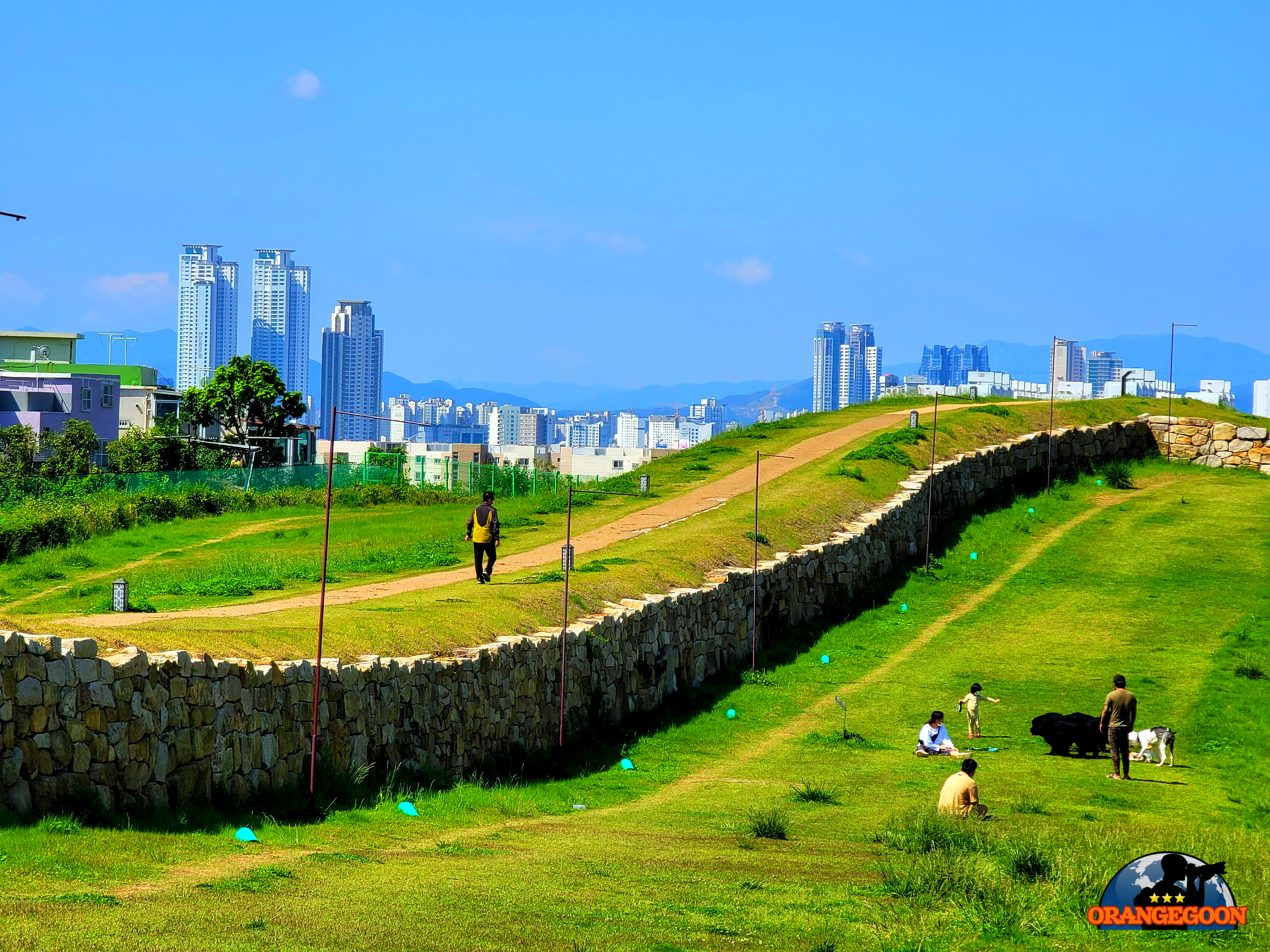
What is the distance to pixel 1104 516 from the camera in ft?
136

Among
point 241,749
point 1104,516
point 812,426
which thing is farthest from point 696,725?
point 812,426

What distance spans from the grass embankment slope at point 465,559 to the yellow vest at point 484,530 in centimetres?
82

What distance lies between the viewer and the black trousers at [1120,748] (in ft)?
65.5

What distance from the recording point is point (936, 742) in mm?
21688

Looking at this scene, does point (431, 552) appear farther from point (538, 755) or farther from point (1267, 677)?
point (1267, 677)

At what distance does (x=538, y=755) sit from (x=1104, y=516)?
26.4 metres

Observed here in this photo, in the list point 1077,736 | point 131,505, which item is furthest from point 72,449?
point 1077,736

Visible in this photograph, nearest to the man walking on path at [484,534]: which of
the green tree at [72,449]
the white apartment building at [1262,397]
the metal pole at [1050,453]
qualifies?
the metal pole at [1050,453]

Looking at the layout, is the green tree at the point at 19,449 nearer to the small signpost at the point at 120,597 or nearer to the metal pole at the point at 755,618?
the metal pole at the point at 755,618

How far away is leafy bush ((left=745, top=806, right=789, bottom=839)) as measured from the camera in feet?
50.4

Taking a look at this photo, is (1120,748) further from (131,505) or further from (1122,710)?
(131,505)

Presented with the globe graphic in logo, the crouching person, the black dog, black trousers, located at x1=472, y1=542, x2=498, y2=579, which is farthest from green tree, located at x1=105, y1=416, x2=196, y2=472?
the globe graphic in logo

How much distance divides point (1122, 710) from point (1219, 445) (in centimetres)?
3308

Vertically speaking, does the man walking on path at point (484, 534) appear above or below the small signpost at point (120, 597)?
above
